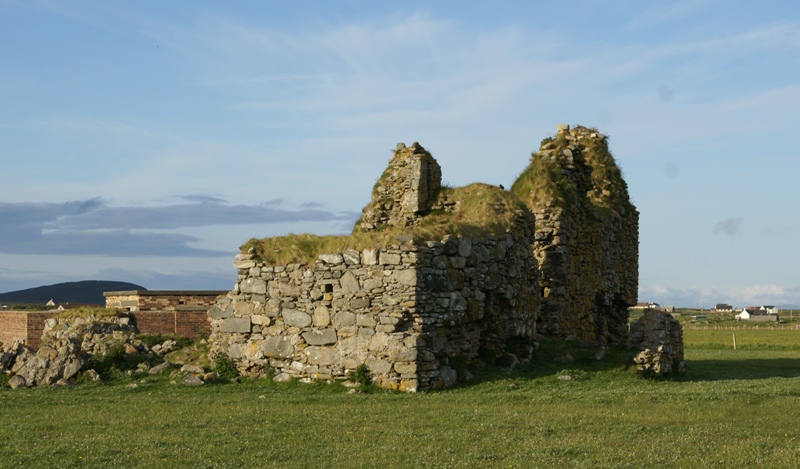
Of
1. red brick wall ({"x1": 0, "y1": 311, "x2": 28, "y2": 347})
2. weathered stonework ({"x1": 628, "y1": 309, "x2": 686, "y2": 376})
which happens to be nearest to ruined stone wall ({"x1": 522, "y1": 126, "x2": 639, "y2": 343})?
weathered stonework ({"x1": 628, "y1": 309, "x2": 686, "y2": 376})

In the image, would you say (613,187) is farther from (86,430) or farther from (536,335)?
(86,430)

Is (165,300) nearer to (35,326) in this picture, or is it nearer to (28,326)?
(35,326)

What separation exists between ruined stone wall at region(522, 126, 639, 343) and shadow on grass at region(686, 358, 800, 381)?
3273 mm

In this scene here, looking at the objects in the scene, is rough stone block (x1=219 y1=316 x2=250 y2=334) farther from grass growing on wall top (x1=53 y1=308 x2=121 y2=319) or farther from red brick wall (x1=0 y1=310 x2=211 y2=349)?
grass growing on wall top (x1=53 y1=308 x2=121 y2=319)

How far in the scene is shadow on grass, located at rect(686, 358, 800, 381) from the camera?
80.9ft

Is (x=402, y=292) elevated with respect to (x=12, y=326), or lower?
elevated

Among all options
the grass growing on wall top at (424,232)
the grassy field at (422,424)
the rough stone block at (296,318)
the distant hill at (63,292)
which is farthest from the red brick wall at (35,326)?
the distant hill at (63,292)

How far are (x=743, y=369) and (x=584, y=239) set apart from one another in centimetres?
611

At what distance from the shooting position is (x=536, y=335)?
76.9ft

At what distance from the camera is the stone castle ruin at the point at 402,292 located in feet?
61.2

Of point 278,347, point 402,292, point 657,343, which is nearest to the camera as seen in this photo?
point 402,292

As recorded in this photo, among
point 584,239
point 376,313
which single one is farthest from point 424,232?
point 584,239

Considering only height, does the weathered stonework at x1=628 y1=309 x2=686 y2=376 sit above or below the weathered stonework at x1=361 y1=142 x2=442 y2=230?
below

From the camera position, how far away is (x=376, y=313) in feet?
61.6
